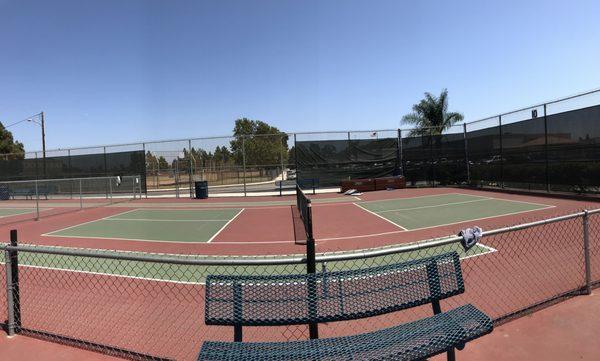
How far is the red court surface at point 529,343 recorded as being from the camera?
134 inches

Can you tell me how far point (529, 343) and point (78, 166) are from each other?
33189 mm

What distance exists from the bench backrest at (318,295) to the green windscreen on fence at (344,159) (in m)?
21.4

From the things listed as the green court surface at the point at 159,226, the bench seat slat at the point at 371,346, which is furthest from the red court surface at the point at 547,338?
the green court surface at the point at 159,226

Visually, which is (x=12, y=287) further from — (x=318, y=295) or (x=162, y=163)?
(x=162, y=163)

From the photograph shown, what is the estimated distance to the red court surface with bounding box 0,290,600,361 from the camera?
3.40m

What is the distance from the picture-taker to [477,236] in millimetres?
3609

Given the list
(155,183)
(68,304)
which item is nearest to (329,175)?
(155,183)

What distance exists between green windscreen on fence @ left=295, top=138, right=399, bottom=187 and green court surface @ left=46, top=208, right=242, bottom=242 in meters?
8.62

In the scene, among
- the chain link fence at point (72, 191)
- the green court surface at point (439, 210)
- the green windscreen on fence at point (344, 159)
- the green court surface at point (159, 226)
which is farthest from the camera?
the chain link fence at point (72, 191)

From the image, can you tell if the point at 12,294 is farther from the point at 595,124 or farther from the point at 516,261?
the point at 595,124

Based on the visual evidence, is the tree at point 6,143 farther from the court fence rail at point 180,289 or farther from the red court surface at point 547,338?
the red court surface at point 547,338

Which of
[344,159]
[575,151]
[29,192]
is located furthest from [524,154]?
[29,192]

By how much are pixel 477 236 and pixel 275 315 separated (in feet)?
6.99

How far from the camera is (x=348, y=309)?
3053 millimetres
